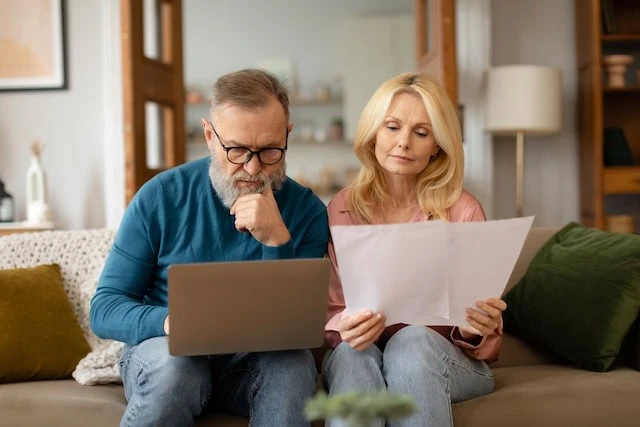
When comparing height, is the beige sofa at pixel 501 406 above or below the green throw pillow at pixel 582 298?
below

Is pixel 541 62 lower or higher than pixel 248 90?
higher

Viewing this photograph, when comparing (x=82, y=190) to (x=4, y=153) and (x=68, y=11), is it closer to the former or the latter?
(x=4, y=153)

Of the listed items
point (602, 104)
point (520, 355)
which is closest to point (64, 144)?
point (602, 104)

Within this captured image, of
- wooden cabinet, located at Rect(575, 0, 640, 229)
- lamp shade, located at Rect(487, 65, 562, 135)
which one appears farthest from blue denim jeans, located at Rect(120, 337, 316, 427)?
wooden cabinet, located at Rect(575, 0, 640, 229)

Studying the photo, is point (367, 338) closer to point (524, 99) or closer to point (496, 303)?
point (496, 303)

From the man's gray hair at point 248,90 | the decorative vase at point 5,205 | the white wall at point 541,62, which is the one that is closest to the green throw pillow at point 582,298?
the man's gray hair at point 248,90

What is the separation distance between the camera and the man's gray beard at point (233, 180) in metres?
1.90

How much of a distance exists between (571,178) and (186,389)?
3.78m

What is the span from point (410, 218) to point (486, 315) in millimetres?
388

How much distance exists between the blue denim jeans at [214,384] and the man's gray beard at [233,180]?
35 centimetres

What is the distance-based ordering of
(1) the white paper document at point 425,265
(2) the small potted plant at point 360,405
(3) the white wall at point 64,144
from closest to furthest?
→ (2) the small potted plant at point 360,405 → (1) the white paper document at point 425,265 → (3) the white wall at point 64,144

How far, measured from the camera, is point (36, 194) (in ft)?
15.8

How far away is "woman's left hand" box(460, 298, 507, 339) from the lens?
1.80 m

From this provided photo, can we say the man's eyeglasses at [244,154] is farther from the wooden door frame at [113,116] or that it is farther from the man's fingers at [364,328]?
the wooden door frame at [113,116]
